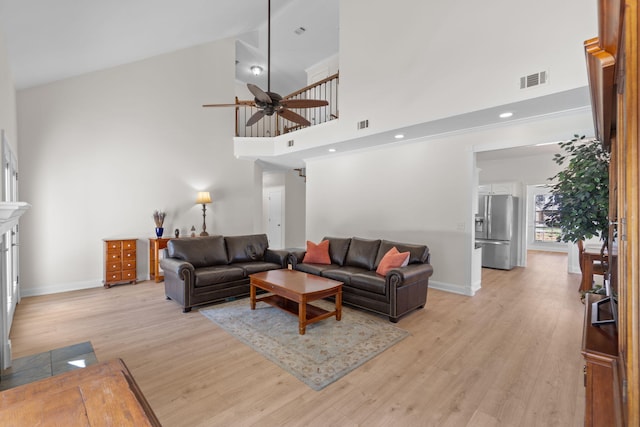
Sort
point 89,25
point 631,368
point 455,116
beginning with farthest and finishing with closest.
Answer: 1. point 455,116
2. point 89,25
3. point 631,368

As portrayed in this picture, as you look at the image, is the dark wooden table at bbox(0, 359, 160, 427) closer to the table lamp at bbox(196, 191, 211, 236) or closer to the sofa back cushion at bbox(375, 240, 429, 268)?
the sofa back cushion at bbox(375, 240, 429, 268)

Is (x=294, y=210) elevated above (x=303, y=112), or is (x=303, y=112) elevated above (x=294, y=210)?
(x=303, y=112)

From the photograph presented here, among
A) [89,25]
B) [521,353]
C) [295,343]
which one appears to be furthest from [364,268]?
[89,25]

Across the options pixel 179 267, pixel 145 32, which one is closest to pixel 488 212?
pixel 179 267

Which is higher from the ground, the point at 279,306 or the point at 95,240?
the point at 95,240

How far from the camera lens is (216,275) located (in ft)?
13.6

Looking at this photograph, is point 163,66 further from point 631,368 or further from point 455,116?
point 631,368

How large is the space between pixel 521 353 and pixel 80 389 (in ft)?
11.1

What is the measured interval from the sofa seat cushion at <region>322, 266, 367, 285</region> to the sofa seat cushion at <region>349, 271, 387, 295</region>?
0.09 m

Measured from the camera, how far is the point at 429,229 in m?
5.23

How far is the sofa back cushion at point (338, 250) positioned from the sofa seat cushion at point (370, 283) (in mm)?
872

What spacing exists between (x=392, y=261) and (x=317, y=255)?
1383 millimetres

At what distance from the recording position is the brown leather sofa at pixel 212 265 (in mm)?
3957

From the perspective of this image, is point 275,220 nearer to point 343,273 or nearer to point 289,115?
point 343,273
